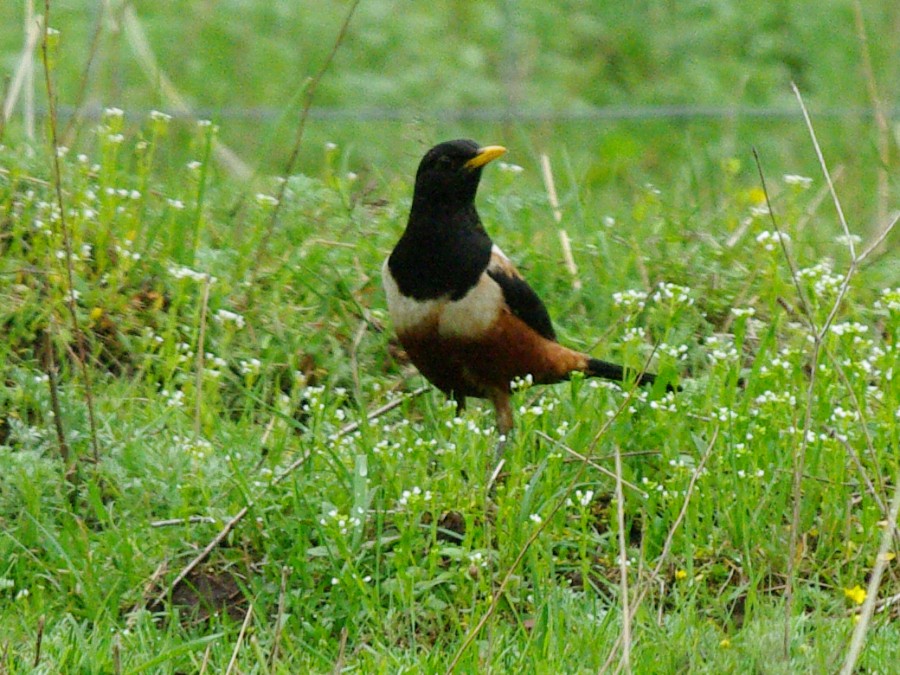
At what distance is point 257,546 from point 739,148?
6.23m

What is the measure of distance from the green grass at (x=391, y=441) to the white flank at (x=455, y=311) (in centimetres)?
27

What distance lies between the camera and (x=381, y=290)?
19.3 feet

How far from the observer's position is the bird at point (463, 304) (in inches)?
199

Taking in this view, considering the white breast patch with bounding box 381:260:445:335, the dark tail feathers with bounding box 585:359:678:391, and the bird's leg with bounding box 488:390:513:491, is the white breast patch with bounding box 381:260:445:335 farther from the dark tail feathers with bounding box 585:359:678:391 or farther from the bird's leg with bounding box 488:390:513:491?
the dark tail feathers with bounding box 585:359:678:391

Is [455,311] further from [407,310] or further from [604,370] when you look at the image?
[604,370]

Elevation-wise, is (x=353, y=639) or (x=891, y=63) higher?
(x=891, y=63)

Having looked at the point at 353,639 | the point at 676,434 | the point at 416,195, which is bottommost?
the point at 353,639

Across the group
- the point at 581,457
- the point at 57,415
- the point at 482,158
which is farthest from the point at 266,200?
the point at 581,457

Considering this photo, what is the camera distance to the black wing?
5191 mm

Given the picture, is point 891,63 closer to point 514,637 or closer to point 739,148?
point 739,148

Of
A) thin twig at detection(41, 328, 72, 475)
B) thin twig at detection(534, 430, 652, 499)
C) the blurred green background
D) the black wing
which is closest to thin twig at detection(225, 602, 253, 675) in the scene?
thin twig at detection(41, 328, 72, 475)

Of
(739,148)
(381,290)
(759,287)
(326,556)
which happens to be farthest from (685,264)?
(739,148)

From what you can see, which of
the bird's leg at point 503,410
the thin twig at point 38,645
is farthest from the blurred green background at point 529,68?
the thin twig at point 38,645

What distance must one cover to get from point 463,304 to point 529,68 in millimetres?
6446
